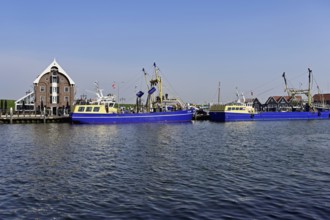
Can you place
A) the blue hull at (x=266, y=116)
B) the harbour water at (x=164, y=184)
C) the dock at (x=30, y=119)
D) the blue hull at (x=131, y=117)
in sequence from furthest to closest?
the blue hull at (x=266, y=116)
the dock at (x=30, y=119)
the blue hull at (x=131, y=117)
the harbour water at (x=164, y=184)

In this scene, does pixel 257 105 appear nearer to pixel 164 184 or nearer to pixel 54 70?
pixel 54 70

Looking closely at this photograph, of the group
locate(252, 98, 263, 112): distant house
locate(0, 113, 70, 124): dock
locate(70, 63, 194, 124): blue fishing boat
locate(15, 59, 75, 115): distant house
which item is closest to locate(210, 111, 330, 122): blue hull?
locate(70, 63, 194, 124): blue fishing boat

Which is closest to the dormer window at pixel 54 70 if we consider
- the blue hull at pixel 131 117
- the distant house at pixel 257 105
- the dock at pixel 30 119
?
the dock at pixel 30 119

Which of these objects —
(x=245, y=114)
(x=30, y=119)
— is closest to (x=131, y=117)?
(x=30, y=119)

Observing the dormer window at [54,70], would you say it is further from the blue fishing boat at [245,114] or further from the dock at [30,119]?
the blue fishing boat at [245,114]

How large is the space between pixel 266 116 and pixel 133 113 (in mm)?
37517

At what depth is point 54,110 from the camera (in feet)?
279

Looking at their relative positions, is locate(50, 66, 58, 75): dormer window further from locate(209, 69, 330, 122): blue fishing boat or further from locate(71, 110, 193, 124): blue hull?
locate(209, 69, 330, 122): blue fishing boat

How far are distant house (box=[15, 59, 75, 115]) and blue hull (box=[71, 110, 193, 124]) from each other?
16.4m

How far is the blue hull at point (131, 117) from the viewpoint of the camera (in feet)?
223

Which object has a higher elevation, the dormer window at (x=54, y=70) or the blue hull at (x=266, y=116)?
the dormer window at (x=54, y=70)

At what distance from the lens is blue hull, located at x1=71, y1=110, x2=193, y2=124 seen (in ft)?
223

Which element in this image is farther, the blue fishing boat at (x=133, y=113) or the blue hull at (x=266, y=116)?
the blue hull at (x=266, y=116)

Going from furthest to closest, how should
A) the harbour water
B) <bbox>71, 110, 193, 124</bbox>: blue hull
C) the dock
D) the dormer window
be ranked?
the dormer window, the dock, <bbox>71, 110, 193, 124</bbox>: blue hull, the harbour water
